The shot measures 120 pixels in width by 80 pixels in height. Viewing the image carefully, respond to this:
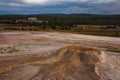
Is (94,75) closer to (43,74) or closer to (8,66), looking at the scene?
(43,74)

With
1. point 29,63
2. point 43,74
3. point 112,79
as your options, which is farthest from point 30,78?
point 112,79

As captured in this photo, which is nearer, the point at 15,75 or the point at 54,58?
the point at 15,75

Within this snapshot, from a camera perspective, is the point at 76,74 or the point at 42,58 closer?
the point at 76,74

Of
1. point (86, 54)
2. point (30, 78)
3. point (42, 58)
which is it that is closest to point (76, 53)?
point (86, 54)

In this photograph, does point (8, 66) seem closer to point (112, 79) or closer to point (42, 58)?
point (42, 58)

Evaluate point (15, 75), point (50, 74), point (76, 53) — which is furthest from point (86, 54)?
point (15, 75)

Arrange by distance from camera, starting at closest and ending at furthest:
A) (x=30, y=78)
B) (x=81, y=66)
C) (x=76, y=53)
→ (x=30, y=78) < (x=81, y=66) < (x=76, y=53)

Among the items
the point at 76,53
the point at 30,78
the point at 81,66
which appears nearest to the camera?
the point at 30,78
